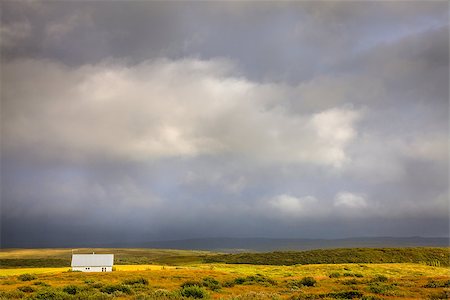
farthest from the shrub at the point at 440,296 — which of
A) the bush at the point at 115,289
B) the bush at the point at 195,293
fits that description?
the bush at the point at 115,289

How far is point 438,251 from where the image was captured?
132m

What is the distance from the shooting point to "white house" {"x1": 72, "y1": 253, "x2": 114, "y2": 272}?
81.9 meters

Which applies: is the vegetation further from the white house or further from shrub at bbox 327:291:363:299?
shrub at bbox 327:291:363:299

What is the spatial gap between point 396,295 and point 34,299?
2611 centimetres

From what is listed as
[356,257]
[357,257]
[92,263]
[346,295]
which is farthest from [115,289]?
[356,257]

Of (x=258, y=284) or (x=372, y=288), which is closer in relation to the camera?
(x=372, y=288)

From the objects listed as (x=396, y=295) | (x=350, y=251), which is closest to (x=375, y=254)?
(x=350, y=251)

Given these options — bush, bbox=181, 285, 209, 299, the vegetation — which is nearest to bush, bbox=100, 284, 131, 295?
bush, bbox=181, 285, 209, 299

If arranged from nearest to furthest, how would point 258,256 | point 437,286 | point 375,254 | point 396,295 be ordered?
point 396,295, point 437,286, point 375,254, point 258,256

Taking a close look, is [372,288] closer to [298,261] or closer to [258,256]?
[298,261]

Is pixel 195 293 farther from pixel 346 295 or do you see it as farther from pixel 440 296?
pixel 440 296

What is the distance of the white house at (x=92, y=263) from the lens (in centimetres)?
8194

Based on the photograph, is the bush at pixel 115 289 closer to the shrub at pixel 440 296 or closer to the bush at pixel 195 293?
the bush at pixel 195 293

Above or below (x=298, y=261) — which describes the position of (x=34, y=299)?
above
